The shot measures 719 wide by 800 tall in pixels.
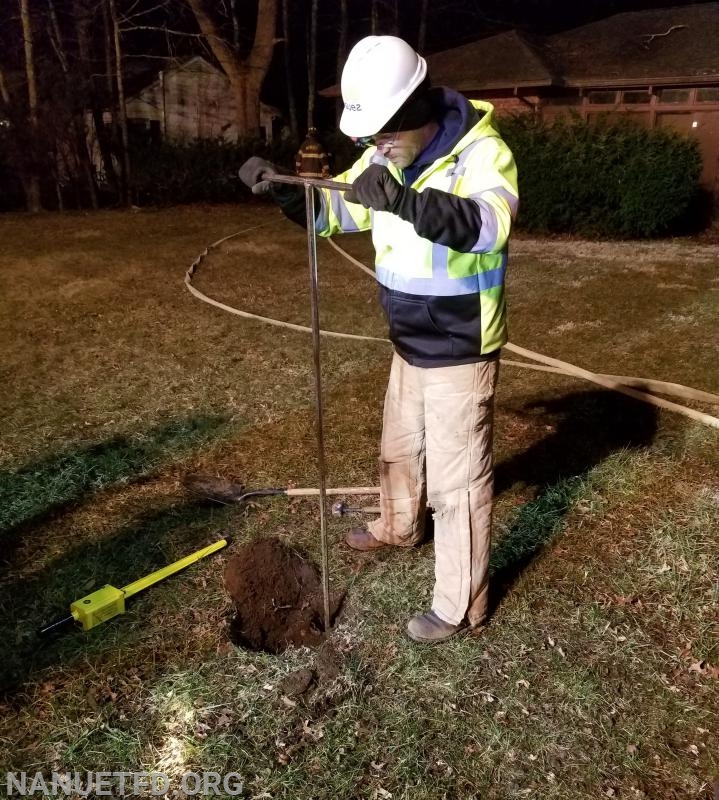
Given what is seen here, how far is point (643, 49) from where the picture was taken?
15953mm

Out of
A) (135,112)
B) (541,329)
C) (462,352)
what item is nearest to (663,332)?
(541,329)

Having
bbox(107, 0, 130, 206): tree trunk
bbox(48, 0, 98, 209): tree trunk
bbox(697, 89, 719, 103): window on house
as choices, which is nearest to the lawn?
bbox(697, 89, 719, 103): window on house

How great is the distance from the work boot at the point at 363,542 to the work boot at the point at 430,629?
21.7 inches

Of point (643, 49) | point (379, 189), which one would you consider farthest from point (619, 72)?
point (379, 189)

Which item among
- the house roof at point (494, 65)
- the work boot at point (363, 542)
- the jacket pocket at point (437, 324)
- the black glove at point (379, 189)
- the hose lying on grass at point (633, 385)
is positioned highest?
the house roof at point (494, 65)

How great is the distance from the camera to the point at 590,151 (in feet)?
38.0

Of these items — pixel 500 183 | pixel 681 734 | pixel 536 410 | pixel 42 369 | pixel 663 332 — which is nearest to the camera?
pixel 500 183

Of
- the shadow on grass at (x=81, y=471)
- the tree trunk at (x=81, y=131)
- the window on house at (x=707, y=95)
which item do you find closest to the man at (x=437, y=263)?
the shadow on grass at (x=81, y=471)

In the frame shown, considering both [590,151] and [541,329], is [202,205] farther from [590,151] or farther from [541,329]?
[541,329]

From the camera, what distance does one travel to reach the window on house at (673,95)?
14.4 meters

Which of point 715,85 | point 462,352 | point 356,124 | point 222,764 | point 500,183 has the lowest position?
point 222,764

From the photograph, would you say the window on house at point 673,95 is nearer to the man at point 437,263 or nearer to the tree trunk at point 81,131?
the tree trunk at point 81,131

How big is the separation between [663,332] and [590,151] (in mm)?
6327

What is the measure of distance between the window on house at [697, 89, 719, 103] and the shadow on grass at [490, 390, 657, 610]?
39.9ft
